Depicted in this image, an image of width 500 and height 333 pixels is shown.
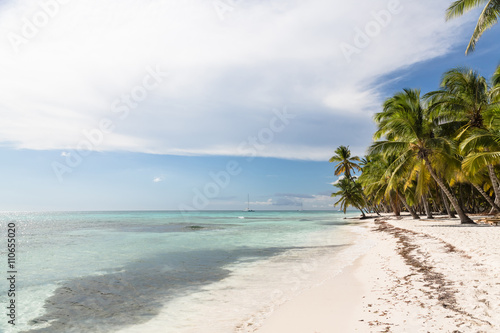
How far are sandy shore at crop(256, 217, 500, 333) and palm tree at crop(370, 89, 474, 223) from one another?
38.1ft

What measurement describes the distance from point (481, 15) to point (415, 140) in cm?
873

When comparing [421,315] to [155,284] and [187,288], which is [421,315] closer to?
[187,288]

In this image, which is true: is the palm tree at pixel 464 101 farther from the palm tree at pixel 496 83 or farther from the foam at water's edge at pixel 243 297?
the foam at water's edge at pixel 243 297

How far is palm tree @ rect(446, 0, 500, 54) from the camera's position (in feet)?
38.5

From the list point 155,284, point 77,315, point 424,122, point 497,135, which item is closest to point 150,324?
point 77,315

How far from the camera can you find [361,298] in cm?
597

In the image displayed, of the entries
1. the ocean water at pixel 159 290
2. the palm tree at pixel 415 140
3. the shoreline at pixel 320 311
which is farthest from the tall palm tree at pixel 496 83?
the shoreline at pixel 320 311

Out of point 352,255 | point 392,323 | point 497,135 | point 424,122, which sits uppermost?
point 424,122

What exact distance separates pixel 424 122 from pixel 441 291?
55.1ft

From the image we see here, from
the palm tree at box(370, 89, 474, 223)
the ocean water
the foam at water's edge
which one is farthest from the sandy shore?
the palm tree at box(370, 89, 474, 223)

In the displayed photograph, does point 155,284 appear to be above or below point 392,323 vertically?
below

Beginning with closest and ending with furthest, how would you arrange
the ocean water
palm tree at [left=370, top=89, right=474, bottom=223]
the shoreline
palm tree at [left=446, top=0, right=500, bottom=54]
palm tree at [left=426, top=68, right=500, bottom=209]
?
1. the shoreline
2. the ocean water
3. palm tree at [left=446, top=0, right=500, bottom=54]
4. palm tree at [left=426, top=68, right=500, bottom=209]
5. palm tree at [left=370, top=89, right=474, bottom=223]

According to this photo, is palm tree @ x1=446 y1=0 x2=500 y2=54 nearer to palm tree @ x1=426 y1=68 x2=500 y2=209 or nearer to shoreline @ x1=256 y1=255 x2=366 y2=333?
palm tree @ x1=426 y1=68 x2=500 y2=209

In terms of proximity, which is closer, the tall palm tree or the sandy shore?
the sandy shore
